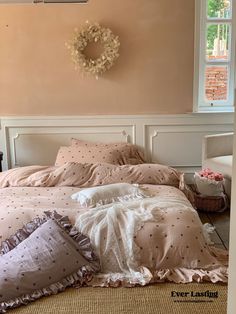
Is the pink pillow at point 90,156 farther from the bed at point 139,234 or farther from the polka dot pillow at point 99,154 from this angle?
the bed at point 139,234

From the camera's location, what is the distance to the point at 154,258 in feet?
7.65

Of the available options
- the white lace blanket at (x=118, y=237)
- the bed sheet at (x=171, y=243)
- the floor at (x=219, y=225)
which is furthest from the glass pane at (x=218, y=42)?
the white lace blanket at (x=118, y=237)

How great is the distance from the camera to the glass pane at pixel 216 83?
4.48m

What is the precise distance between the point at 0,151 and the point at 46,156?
476mm

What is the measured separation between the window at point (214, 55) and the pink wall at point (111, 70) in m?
0.09

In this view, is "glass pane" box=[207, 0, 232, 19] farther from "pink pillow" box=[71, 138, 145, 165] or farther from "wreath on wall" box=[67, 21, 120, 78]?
"pink pillow" box=[71, 138, 145, 165]

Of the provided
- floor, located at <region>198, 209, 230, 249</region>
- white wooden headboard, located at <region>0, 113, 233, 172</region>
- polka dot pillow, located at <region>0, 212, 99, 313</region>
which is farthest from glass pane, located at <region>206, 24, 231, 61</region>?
polka dot pillow, located at <region>0, 212, 99, 313</region>

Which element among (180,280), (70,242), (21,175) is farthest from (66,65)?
(180,280)

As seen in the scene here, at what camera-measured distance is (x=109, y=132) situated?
445 cm

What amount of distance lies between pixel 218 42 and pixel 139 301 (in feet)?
10.4

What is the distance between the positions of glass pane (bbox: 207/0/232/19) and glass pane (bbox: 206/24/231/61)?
0.10 metres

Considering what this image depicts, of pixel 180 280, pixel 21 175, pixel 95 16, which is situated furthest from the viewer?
pixel 95 16

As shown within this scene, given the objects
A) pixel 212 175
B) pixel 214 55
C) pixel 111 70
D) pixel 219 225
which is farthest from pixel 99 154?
pixel 214 55

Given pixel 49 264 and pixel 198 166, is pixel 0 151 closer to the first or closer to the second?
pixel 198 166
